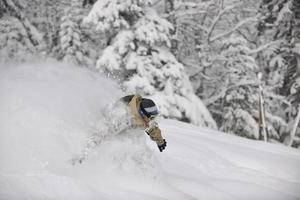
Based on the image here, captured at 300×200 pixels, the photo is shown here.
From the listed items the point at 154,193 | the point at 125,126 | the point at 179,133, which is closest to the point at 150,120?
the point at 125,126

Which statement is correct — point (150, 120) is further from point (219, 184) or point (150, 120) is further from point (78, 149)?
point (219, 184)

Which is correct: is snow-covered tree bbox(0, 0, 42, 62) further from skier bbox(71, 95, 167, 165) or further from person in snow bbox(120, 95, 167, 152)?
person in snow bbox(120, 95, 167, 152)

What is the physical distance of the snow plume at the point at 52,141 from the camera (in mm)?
5516

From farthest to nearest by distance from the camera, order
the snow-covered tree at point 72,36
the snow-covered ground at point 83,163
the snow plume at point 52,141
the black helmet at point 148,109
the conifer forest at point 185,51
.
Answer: the snow-covered tree at point 72,36
the conifer forest at point 185,51
the black helmet at point 148,109
the snow-covered ground at point 83,163
the snow plume at point 52,141

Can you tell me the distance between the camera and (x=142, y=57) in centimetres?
1602

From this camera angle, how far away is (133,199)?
5688 millimetres

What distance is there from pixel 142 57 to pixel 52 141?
1002 centimetres

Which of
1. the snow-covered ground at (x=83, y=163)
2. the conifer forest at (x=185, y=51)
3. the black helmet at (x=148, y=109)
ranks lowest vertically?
the conifer forest at (x=185, y=51)

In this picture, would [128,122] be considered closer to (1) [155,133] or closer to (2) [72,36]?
(1) [155,133]

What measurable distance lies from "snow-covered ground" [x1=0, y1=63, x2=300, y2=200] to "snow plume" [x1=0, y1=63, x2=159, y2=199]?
0.01m

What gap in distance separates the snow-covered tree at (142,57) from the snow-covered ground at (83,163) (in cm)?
710

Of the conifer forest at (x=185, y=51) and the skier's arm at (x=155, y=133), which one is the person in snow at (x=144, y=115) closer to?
the skier's arm at (x=155, y=133)

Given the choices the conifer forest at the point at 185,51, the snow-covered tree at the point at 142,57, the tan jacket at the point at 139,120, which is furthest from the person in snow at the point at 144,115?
the snow-covered tree at the point at 142,57

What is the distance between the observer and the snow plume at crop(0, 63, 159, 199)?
552 cm
